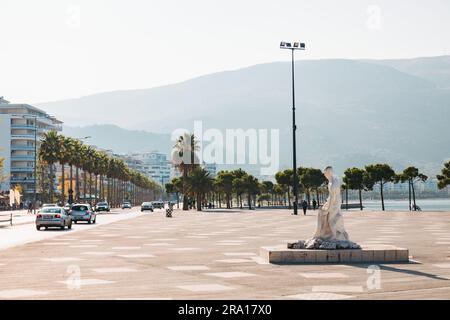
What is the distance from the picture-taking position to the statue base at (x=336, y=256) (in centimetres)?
1800

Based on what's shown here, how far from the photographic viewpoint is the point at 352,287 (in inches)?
509

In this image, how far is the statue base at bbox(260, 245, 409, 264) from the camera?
18000 mm

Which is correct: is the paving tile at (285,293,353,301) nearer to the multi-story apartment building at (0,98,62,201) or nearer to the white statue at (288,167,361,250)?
the white statue at (288,167,361,250)

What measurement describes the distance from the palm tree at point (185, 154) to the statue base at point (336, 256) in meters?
89.5

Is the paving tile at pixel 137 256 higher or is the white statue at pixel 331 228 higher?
the white statue at pixel 331 228

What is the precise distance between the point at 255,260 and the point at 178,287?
6016mm

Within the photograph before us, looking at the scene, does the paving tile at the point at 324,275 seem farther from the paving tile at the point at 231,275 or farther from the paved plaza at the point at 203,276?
the paving tile at the point at 231,275

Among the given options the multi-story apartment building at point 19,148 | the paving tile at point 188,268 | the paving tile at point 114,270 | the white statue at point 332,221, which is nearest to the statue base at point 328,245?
the white statue at point 332,221

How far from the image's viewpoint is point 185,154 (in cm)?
10950

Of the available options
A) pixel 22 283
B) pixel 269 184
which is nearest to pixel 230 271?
pixel 22 283

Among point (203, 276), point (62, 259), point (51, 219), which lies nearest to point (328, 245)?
point (203, 276)

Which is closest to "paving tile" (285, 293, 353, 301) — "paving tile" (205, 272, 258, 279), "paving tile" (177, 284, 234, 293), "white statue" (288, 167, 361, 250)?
"paving tile" (177, 284, 234, 293)

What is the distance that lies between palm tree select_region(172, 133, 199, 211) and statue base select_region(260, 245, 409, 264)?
294 ft
